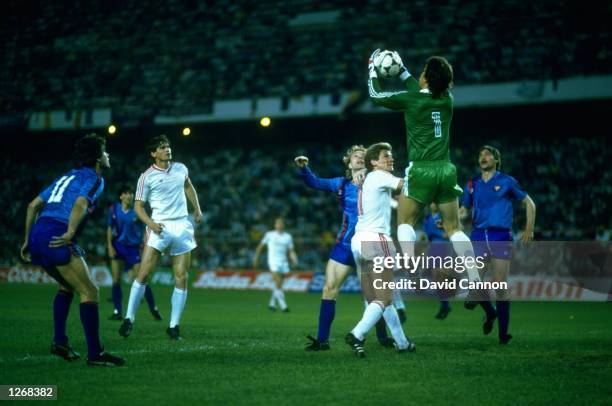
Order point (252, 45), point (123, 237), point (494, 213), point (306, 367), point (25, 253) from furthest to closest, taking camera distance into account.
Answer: point (252, 45) < point (123, 237) < point (494, 213) < point (25, 253) < point (306, 367)

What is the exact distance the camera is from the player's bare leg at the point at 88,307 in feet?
26.1

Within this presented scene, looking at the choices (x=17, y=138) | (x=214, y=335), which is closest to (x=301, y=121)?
(x=17, y=138)

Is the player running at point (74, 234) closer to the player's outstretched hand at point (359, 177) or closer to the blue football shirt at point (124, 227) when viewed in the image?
the player's outstretched hand at point (359, 177)

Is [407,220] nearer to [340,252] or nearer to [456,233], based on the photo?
[456,233]

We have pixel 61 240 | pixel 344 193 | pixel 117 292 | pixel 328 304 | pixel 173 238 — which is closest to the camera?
pixel 61 240

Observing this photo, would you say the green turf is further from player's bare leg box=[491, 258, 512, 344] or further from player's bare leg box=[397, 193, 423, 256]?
player's bare leg box=[397, 193, 423, 256]

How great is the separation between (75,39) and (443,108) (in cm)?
3212

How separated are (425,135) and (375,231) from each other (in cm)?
114

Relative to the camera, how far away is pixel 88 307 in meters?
7.99

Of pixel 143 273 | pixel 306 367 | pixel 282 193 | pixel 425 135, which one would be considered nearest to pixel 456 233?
pixel 425 135

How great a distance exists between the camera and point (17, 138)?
1510 inches

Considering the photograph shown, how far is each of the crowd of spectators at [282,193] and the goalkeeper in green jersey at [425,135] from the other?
49.8 feet

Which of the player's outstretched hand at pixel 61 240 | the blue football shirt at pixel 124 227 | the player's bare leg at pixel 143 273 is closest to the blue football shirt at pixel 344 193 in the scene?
the player's bare leg at pixel 143 273

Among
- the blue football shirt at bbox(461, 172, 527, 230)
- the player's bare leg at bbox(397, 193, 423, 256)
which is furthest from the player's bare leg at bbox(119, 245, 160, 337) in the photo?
the blue football shirt at bbox(461, 172, 527, 230)
